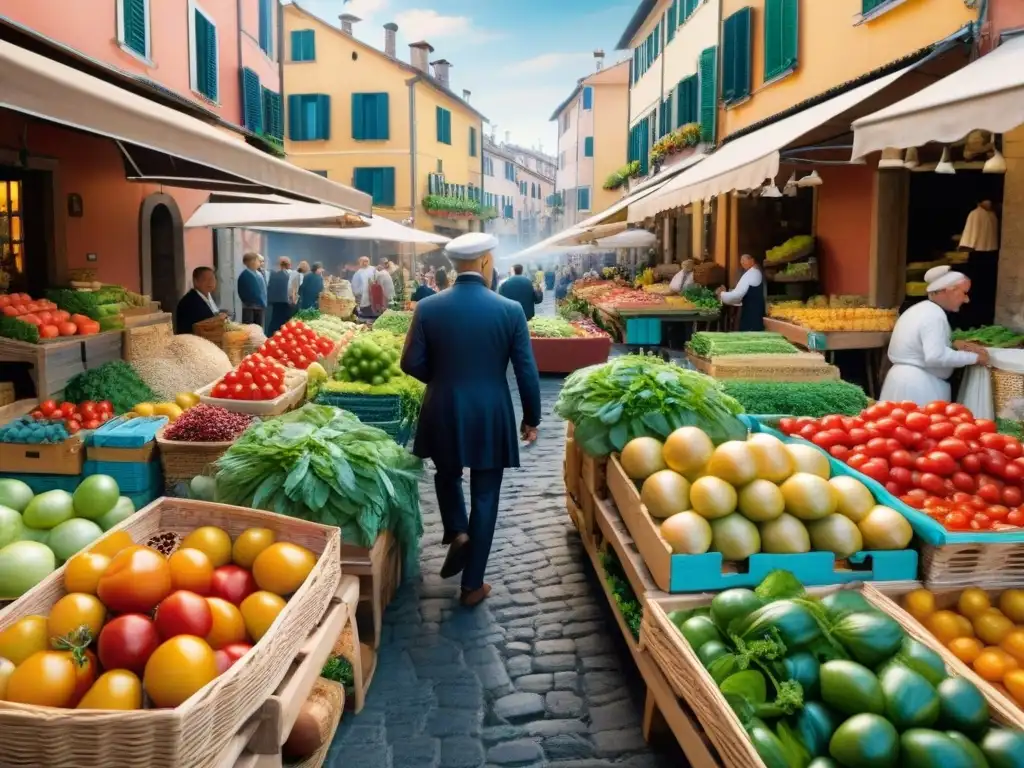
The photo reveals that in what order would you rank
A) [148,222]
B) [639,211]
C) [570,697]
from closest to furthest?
[570,697] → [639,211] → [148,222]

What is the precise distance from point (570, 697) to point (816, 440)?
1978mm

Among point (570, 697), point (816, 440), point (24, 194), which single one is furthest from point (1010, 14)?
point (24, 194)

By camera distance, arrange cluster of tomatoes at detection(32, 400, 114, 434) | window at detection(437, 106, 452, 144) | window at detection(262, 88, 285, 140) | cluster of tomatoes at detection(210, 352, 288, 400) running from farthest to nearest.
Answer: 1. window at detection(437, 106, 452, 144)
2. window at detection(262, 88, 285, 140)
3. cluster of tomatoes at detection(210, 352, 288, 400)
4. cluster of tomatoes at detection(32, 400, 114, 434)

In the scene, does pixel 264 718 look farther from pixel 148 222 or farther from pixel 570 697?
pixel 148 222

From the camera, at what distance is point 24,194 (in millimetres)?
9297

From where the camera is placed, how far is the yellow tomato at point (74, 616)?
104 inches

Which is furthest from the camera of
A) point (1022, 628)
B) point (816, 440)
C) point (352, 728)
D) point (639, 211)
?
point (639, 211)

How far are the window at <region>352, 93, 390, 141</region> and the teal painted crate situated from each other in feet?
78.6

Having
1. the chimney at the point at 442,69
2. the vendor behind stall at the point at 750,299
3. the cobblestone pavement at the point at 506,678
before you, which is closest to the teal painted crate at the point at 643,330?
the vendor behind stall at the point at 750,299

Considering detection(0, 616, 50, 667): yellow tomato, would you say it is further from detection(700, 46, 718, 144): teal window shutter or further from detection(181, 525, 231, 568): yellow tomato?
detection(700, 46, 718, 144): teal window shutter

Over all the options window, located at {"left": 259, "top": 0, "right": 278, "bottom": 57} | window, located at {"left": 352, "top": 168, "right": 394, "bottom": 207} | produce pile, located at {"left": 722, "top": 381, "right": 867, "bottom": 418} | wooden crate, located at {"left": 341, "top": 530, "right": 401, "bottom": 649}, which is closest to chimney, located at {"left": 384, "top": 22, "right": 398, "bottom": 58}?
window, located at {"left": 352, "top": 168, "right": 394, "bottom": 207}

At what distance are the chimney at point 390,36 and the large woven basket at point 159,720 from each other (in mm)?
40591

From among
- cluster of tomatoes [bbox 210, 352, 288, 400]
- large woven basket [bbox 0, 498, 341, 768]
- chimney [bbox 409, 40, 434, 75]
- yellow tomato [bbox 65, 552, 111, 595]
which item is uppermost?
chimney [bbox 409, 40, 434, 75]

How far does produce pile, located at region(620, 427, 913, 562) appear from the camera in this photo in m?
3.55
